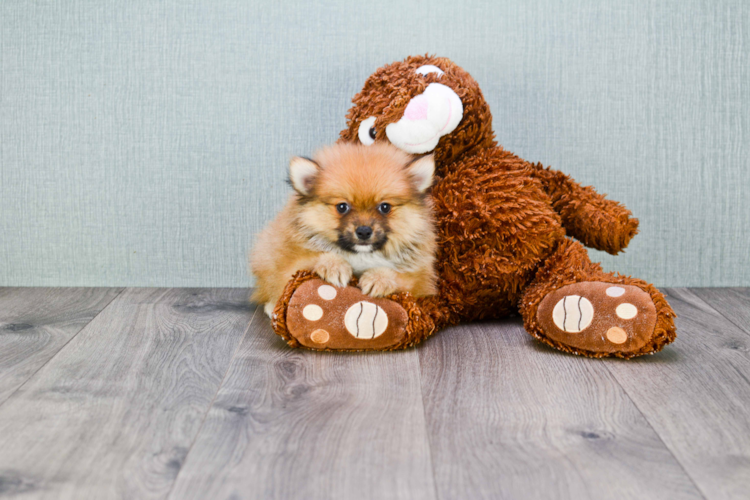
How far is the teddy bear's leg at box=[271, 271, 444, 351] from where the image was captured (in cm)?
110

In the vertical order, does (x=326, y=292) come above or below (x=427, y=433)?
above

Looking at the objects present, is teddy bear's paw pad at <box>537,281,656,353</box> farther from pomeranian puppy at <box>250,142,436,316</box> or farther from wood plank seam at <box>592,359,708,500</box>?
pomeranian puppy at <box>250,142,436,316</box>

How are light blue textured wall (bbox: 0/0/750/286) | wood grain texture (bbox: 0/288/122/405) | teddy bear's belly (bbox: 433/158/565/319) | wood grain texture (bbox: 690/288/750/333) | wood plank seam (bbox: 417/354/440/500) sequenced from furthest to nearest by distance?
light blue textured wall (bbox: 0/0/750/286), wood grain texture (bbox: 690/288/750/333), teddy bear's belly (bbox: 433/158/565/319), wood grain texture (bbox: 0/288/122/405), wood plank seam (bbox: 417/354/440/500)

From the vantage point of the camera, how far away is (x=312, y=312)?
1100mm

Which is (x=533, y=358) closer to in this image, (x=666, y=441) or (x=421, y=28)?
(x=666, y=441)

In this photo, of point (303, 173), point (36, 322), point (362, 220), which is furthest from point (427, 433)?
point (36, 322)

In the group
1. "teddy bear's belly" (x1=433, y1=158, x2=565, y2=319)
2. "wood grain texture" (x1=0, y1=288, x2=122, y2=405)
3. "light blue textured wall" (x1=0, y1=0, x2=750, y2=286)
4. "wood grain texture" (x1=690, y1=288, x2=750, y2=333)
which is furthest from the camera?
"light blue textured wall" (x1=0, y1=0, x2=750, y2=286)

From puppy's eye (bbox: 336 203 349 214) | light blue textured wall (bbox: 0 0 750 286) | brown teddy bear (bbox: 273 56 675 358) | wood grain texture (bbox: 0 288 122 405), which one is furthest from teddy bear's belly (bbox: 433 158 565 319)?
wood grain texture (bbox: 0 288 122 405)

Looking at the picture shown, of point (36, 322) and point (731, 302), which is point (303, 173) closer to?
point (36, 322)

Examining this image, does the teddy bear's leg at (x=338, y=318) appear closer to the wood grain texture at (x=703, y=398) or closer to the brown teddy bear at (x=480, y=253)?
the brown teddy bear at (x=480, y=253)

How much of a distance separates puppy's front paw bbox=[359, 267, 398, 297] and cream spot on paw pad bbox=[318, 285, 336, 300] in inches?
2.0

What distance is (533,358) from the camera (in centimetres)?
112

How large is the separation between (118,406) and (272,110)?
87 cm

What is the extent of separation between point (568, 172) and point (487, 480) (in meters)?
1.05
